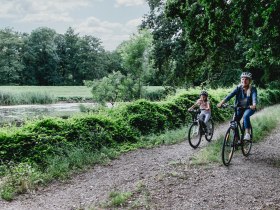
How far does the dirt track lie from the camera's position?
6.38 metres

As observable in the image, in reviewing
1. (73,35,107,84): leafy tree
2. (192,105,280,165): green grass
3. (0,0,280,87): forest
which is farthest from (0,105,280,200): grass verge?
(73,35,107,84): leafy tree

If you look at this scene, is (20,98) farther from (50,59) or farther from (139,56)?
(50,59)

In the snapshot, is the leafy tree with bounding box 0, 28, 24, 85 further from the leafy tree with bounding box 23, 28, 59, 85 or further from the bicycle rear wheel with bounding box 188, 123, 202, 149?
the bicycle rear wheel with bounding box 188, 123, 202, 149

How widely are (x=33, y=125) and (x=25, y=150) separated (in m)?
0.90

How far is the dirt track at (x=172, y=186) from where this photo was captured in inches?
251

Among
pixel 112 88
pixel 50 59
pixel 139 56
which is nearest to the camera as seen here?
pixel 112 88

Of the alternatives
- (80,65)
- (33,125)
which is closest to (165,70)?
(33,125)

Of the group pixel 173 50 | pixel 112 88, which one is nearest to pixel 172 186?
pixel 112 88

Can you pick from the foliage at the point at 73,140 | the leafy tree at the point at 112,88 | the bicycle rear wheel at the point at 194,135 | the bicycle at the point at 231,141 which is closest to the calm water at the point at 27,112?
the leafy tree at the point at 112,88

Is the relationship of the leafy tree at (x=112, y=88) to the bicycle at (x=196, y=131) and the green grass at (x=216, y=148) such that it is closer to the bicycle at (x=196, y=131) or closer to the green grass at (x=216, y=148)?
the green grass at (x=216, y=148)

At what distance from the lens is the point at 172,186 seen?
289 inches

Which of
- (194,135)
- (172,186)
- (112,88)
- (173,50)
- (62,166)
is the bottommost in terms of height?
(172,186)

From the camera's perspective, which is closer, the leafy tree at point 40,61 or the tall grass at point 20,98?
the tall grass at point 20,98

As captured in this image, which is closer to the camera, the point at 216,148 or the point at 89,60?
the point at 216,148
